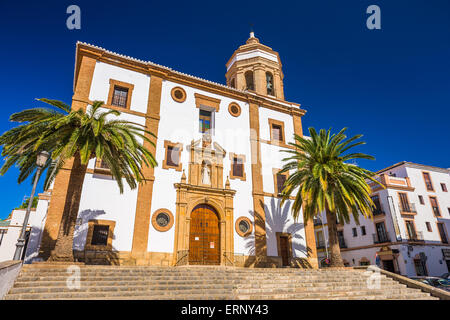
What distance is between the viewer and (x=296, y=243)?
19.4 meters

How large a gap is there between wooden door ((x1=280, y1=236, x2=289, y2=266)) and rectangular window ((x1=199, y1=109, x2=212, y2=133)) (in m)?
8.97

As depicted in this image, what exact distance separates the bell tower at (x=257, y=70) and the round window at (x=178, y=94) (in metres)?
5.89

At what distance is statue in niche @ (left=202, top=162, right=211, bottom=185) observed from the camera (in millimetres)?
18405

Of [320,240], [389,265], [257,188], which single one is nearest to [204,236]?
[257,188]

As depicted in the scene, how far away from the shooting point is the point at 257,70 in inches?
953

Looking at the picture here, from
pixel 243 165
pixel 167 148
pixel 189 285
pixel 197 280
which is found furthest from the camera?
pixel 243 165

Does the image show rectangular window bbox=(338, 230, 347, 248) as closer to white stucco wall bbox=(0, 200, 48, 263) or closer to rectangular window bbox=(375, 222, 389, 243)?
rectangular window bbox=(375, 222, 389, 243)

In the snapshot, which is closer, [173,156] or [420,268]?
Answer: [173,156]

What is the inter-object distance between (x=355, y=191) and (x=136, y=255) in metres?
12.5

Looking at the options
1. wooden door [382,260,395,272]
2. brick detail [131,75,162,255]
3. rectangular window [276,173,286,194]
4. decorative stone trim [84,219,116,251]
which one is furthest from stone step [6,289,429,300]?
wooden door [382,260,395,272]

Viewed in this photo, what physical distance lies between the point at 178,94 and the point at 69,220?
10.8 metres

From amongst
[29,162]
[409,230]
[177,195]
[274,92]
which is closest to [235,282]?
[177,195]

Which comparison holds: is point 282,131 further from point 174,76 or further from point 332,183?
point 174,76
